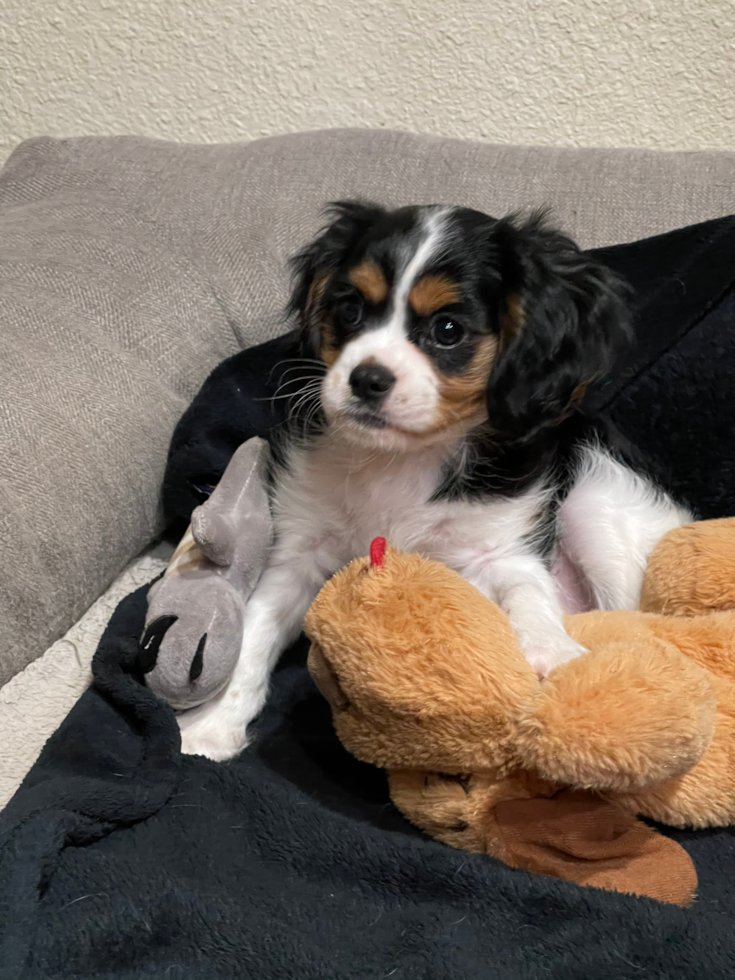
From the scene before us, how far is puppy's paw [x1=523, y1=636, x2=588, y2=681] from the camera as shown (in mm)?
1066

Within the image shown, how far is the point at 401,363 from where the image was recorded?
121 cm

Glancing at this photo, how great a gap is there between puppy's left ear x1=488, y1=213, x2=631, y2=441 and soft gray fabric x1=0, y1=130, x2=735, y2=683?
57cm

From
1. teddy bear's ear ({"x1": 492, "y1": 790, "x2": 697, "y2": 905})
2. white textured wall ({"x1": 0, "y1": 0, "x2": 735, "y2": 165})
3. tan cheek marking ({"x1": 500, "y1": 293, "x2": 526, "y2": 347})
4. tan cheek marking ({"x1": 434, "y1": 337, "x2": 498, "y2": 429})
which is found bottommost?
teddy bear's ear ({"x1": 492, "y1": 790, "x2": 697, "y2": 905})

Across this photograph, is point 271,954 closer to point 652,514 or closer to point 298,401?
point 298,401

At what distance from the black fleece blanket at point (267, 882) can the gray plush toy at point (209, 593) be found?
0.19 feet

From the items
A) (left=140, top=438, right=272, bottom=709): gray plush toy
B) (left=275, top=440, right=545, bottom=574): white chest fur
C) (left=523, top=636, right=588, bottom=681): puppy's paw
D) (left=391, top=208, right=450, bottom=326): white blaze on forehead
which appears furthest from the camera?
(left=275, top=440, right=545, bottom=574): white chest fur

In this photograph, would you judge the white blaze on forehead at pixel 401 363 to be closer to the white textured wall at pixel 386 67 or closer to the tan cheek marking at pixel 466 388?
the tan cheek marking at pixel 466 388

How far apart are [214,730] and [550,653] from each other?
53cm

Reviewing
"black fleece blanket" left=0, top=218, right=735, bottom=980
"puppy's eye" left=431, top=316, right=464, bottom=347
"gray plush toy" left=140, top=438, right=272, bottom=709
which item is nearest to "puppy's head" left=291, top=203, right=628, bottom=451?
"puppy's eye" left=431, top=316, right=464, bottom=347

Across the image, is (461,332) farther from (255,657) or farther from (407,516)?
(255,657)

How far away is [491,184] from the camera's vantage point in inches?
74.4

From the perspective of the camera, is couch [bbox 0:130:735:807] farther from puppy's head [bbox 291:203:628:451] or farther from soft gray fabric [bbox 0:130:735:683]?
puppy's head [bbox 291:203:628:451]

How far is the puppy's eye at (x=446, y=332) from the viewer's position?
1271mm

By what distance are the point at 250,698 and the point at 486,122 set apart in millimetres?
1799
